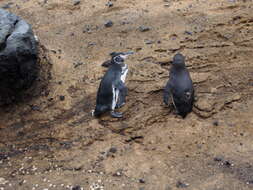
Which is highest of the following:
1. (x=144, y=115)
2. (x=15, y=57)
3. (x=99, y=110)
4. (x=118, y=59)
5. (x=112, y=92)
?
(x=15, y=57)

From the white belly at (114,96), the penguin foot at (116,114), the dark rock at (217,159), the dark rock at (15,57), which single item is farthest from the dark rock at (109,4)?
the dark rock at (217,159)

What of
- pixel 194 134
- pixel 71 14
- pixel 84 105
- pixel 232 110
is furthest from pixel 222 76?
pixel 71 14

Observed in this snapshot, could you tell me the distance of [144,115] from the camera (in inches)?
210

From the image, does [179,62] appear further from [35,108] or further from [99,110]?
[35,108]

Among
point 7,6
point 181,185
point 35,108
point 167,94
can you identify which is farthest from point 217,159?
point 7,6

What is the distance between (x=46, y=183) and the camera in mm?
4500

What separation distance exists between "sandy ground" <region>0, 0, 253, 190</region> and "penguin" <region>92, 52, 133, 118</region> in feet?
0.41

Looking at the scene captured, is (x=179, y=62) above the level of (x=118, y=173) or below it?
above

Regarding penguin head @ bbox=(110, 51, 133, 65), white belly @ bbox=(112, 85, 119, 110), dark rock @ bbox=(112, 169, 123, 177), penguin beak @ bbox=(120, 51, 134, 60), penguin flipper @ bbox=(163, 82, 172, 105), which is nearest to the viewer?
dark rock @ bbox=(112, 169, 123, 177)

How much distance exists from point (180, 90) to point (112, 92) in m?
1.03

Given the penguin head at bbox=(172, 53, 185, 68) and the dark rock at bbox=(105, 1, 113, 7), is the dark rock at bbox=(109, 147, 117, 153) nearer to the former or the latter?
the penguin head at bbox=(172, 53, 185, 68)

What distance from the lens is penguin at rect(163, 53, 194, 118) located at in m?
5.17

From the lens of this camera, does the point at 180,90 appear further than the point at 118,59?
No

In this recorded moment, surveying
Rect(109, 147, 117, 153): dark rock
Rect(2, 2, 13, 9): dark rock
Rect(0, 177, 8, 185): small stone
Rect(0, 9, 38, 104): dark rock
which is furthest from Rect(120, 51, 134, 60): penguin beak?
Rect(2, 2, 13, 9): dark rock
